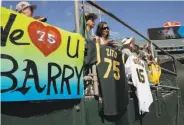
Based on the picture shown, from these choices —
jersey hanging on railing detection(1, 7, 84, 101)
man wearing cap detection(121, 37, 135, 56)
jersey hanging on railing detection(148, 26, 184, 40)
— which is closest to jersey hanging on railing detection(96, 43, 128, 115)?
jersey hanging on railing detection(1, 7, 84, 101)

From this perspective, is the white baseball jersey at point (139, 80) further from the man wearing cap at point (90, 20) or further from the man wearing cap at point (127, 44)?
the man wearing cap at point (90, 20)

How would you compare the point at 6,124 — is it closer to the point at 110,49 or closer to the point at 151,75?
the point at 110,49

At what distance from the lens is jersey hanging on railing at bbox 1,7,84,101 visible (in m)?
2.76

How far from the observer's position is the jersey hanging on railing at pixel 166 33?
46.7m

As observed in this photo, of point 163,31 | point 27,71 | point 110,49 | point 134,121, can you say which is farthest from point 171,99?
point 163,31

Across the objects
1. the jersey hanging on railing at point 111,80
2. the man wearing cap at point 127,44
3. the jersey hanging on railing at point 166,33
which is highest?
the jersey hanging on railing at point 166,33

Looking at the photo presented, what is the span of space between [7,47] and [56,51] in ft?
2.09

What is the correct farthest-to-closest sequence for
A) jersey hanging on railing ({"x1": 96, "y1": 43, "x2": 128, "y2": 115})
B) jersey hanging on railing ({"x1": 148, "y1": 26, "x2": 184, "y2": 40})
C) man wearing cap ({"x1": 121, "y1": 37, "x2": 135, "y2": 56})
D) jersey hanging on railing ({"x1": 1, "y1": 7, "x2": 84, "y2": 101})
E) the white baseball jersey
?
jersey hanging on railing ({"x1": 148, "y1": 26, "x2": 184, "y2": 40}), man wearing cap ({"x1": 121, "y1": 37, "x2": 135, "y2": 56}), the white baseball jersey, jersey hanging on railing ({"x1": 96, "y1": 43, "x2": 128, "y2": 115}), jersey hanging on railing ({"x1": 1, "y1": 7, "x2": 84, "y2": 101})

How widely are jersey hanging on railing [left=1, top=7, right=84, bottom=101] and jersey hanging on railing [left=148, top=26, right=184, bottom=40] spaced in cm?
4381

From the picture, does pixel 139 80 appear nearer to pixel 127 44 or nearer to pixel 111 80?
pixel 127 44

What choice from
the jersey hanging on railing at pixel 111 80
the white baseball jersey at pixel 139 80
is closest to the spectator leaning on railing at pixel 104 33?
the jersey hanging on railing at pixel 111 80

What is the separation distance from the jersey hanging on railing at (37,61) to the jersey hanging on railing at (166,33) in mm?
43810

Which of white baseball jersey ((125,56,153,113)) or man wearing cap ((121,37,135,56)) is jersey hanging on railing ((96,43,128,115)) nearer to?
white baseball jersey ((125,56,153,113))

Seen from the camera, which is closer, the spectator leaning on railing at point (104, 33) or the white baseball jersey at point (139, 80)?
the spectator leaning on railing at point (104, 33)
